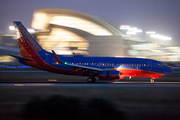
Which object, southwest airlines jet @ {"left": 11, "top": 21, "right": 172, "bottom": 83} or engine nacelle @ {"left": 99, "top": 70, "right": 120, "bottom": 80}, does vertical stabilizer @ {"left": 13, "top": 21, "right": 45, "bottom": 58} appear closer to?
southwest airlines jet @ {"left": 11, "top": 21, "right": 172, "bottom": 83}

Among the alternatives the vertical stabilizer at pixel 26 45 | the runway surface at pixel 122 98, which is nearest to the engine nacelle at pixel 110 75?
the runway surface at pixel 122 98

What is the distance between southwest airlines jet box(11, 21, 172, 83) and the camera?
25.3 metres

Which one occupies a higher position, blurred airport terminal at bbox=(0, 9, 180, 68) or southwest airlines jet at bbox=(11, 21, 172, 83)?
blurred airport terminal at bbox=(0, 9, 180, 68)

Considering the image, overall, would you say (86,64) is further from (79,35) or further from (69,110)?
(79,35)

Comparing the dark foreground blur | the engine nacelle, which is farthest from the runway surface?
the engine nacelle

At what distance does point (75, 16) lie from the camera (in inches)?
3255

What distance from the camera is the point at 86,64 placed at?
85.0 ft

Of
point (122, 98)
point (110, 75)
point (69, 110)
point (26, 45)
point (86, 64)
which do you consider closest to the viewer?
point (69, 110)

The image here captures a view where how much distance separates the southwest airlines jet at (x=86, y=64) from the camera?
25.3m

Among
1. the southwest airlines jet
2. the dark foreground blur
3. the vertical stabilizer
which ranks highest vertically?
the vertical stabilizer

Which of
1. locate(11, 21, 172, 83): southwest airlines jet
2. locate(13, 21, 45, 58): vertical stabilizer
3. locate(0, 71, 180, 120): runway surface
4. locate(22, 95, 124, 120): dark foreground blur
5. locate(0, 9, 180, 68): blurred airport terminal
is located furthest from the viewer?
locate(0, 9, 180, 68): blurred airport terminal

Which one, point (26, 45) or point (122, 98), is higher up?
point (26, 45)

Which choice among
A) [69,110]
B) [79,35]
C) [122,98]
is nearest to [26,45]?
[122,98]

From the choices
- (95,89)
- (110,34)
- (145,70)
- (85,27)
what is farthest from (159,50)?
(95,89)
